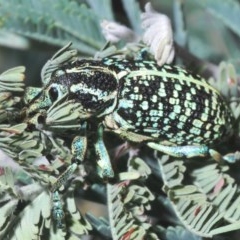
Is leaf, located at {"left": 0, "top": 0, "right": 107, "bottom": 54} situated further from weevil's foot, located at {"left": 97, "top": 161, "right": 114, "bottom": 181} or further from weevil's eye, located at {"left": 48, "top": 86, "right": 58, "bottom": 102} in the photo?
weevil's foot, located at {"left": 97, "top": 161, "right": 114, "bottom": 181}

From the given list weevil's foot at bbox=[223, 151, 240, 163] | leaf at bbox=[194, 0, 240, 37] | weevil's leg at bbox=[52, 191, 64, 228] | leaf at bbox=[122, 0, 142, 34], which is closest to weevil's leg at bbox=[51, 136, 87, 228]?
weevil's leg at bbox=[52, 191, 64, 228]

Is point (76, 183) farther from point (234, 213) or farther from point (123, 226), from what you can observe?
point (234, 213)

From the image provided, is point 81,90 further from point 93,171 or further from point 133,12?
point 133,12

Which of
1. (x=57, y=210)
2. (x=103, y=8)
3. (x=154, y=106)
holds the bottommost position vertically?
(x=57, y=210)

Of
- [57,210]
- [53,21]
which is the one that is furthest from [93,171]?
[53,21]

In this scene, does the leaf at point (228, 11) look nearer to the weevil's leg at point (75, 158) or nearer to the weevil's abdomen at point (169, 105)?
the weevil's abdomen at point (169, 105)

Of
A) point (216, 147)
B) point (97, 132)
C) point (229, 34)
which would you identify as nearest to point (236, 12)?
point (229, 34)

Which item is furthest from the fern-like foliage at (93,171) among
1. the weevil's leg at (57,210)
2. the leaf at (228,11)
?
the leaf at (228,11)
